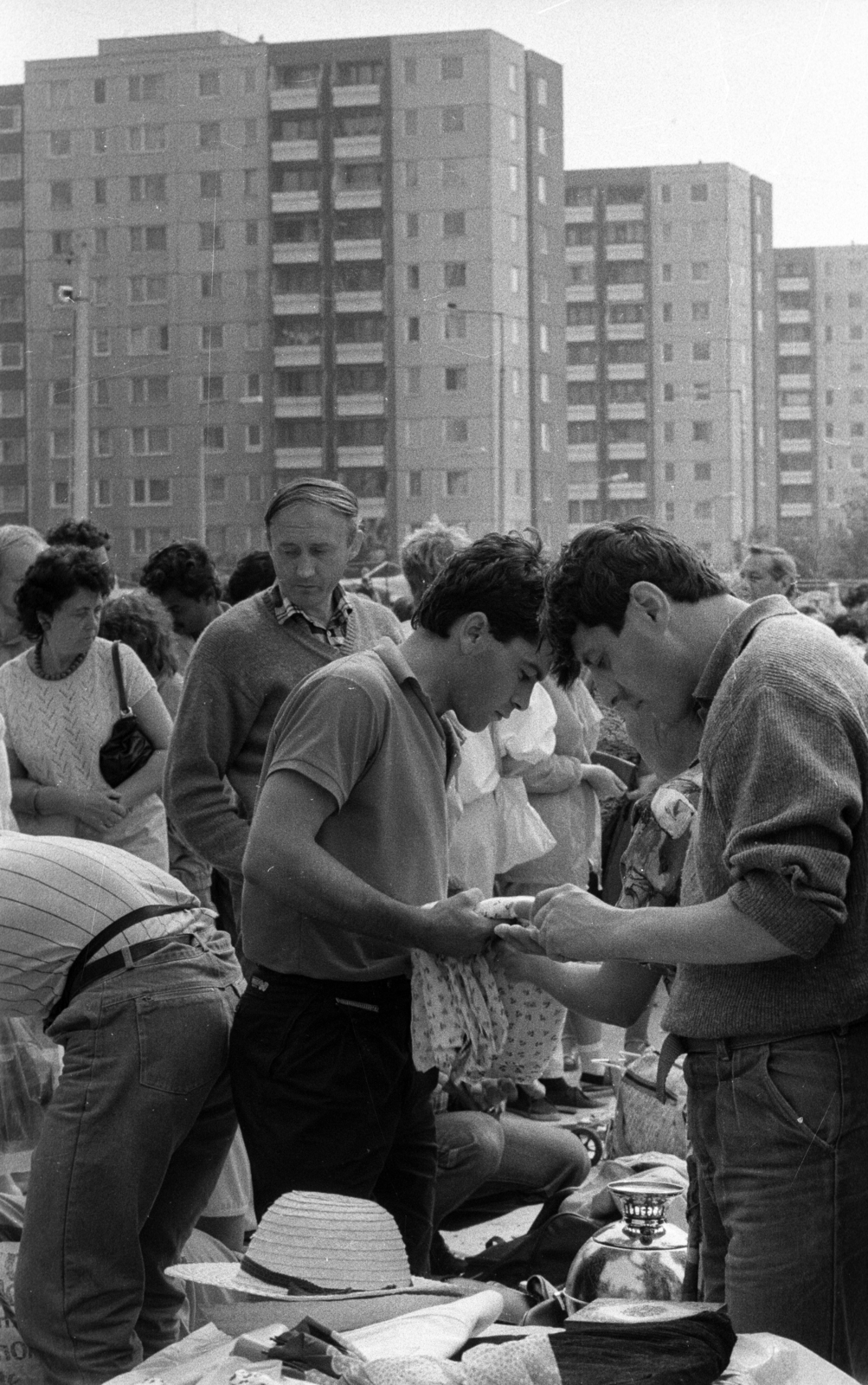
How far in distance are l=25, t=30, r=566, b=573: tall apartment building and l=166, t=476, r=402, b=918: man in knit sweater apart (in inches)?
55.0

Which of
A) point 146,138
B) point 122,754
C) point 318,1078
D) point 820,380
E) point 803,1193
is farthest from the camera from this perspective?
point 820,380

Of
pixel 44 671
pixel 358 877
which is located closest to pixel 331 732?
pixel 358 877

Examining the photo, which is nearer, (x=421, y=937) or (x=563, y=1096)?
(x=421, y=937)

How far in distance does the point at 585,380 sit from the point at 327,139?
1.15 m

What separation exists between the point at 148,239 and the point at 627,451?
177 cm

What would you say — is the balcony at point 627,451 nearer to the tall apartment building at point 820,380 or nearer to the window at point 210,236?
the tall apartment building at point 820,380

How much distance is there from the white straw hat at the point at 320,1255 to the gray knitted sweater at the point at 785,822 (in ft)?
1.51

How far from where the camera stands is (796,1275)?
6.12ft

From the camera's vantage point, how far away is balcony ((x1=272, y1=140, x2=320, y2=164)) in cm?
530

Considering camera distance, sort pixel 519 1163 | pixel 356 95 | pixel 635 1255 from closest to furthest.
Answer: pixel 635 1255 < pixel 519 1163 < pixel 356 95

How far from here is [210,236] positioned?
18.1 ft

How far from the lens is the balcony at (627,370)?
4.73m

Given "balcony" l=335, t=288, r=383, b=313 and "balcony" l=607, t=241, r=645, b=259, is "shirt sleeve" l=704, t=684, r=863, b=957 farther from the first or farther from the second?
"balcony" l=335, t=288, r=383, b=313

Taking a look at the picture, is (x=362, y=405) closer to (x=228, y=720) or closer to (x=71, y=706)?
(x=71, y=706)
